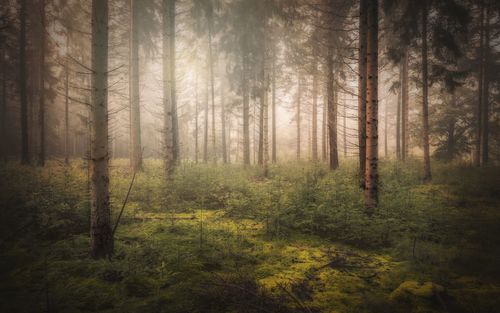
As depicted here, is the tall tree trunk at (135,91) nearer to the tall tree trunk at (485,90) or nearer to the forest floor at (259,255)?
the forest floor at (259,255)

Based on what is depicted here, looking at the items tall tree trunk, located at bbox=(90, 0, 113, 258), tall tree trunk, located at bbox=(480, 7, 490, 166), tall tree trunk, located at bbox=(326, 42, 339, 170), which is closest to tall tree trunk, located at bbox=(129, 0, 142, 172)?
tall tree trunk, located at bbox=(90, 0, 113, 258)

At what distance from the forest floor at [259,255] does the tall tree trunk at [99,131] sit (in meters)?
0.63

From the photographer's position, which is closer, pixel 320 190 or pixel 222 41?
pixel 320 190

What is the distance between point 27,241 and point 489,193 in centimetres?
1493

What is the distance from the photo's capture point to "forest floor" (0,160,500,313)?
149 inches

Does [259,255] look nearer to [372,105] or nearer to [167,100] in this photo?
[372,105]

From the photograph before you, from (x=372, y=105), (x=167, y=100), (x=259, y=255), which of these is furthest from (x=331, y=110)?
(x=259, y=255)

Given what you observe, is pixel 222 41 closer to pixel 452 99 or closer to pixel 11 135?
pixel 452 99

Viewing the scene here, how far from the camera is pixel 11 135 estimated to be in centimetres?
3072

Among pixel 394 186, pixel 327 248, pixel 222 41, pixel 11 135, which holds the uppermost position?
pixel 222 41

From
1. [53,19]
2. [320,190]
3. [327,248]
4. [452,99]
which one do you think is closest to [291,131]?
[452,99]

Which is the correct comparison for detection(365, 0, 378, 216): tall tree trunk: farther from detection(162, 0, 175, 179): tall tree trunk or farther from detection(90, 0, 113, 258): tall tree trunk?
detection(162, 0, 175, 179): tall tree trunk

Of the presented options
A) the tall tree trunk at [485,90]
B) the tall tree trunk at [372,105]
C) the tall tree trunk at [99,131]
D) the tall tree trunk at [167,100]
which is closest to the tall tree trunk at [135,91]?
the tall tree trunk at [167,100]

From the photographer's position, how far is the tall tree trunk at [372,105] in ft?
24.6
